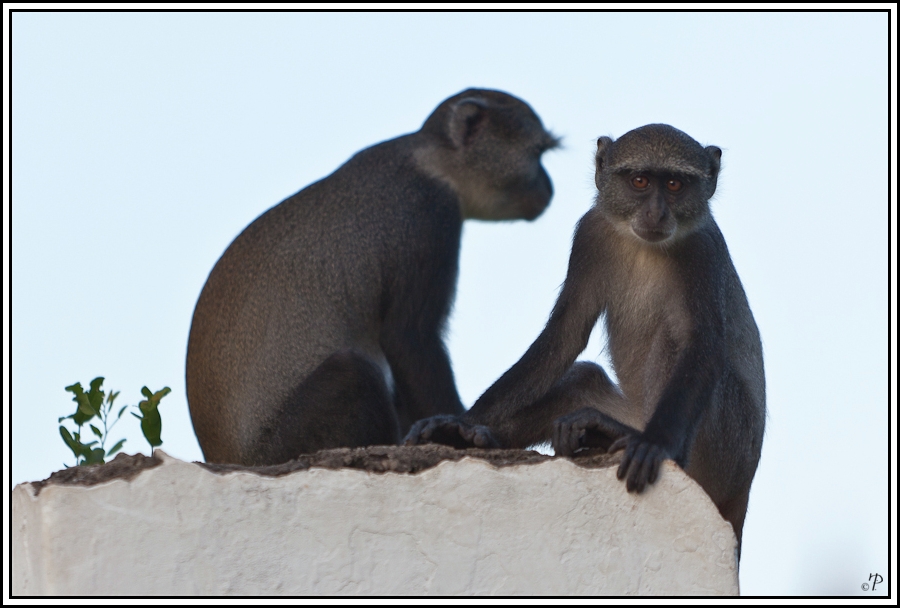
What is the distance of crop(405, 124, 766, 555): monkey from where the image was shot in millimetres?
5469

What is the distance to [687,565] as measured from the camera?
434cm

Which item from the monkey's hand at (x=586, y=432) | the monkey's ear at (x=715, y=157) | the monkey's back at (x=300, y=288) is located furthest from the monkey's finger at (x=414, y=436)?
the monkey's back at (x=300, y=288)

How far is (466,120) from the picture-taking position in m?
9.23

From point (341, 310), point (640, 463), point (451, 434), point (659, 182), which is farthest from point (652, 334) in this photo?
point (341, 310)

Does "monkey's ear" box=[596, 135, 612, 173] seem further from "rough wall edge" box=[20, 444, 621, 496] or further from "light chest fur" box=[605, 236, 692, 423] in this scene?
"rough wall edge" box=[20, 444, 621, 496]

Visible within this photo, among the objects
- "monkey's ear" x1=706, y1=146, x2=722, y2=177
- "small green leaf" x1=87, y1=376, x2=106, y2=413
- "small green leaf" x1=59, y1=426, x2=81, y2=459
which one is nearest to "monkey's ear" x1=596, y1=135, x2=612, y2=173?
"monkey's ear" x1=706, y1=146, x2=722, y2=177

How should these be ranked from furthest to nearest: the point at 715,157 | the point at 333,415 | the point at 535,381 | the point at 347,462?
the point at 333,415 < the point at 715,157 < the point at 535,381 < the point at 347,462

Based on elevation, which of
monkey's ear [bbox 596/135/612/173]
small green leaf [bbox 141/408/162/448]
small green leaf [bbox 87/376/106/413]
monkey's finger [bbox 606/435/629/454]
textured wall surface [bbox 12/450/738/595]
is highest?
monkey's ear [bbox 596/135/612/173]

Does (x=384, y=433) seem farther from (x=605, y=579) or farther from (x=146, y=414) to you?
(x=605, y=579)

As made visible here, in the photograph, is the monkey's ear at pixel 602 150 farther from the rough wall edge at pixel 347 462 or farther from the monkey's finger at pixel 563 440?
the rough wall edge at pixel 347 462

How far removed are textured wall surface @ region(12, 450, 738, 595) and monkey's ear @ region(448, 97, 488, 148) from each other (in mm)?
5094

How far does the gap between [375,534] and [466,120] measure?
556 centimetres

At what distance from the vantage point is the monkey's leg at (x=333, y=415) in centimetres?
724

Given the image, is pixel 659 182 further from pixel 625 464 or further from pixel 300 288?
pixel 300 288
